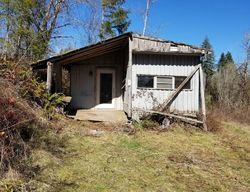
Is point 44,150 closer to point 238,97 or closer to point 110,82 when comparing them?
point 110,82

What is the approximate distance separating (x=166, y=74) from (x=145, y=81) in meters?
0.96

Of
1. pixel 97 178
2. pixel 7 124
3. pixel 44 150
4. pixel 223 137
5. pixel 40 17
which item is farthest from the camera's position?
pixel 40 17

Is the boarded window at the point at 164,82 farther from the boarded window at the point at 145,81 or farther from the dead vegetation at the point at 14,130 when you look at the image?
the dead vegetation at the point at 14,130

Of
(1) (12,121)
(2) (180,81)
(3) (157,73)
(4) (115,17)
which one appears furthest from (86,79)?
(4) (115,17)

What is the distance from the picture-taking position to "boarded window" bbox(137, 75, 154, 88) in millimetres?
12885

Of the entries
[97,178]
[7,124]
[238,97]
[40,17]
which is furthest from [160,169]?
[238,97]

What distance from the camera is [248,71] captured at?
2506cm

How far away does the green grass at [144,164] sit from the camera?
5.96 m

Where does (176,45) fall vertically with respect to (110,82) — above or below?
above

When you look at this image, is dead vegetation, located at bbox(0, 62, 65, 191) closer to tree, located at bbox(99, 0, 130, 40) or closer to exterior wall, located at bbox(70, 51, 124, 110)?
exterior wall, located at bbox(70, 51, 124, 110)

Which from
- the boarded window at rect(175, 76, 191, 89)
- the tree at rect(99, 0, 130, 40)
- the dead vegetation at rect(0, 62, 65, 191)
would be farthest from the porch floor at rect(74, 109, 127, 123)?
the tree at rect(99, 0, 130, 40)

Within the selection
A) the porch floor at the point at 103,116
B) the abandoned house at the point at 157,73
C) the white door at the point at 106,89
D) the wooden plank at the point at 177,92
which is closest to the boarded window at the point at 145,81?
the abandoned house at the point at 157,73

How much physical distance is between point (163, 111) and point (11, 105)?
7.56 metres

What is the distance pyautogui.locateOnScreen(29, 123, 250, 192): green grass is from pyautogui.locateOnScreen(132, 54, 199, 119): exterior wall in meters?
2.45
